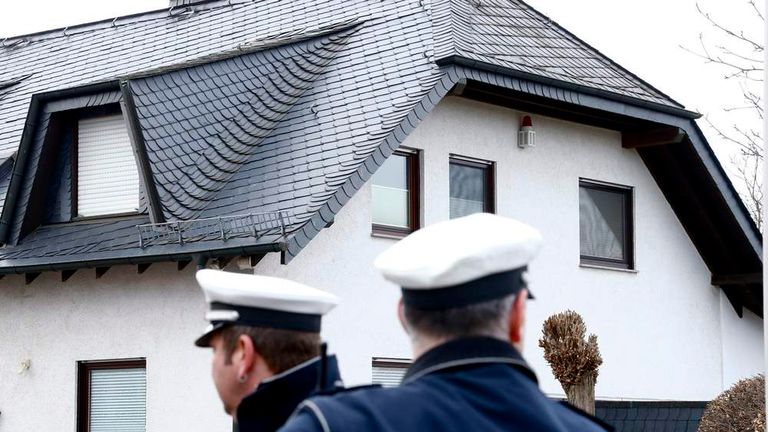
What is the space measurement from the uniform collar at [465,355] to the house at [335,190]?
1071 cm

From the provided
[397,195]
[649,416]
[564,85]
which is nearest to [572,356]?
[649,416]

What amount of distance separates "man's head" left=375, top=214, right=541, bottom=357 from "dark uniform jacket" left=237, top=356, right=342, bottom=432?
109cm

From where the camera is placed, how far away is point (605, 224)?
18.7 meters

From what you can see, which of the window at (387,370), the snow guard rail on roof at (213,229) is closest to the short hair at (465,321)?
the snow guard rail on roof at (213,229)

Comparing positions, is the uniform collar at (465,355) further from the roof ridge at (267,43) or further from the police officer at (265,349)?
the roof ridge at (267,43)

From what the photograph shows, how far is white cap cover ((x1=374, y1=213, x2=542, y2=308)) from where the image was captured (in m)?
2.84

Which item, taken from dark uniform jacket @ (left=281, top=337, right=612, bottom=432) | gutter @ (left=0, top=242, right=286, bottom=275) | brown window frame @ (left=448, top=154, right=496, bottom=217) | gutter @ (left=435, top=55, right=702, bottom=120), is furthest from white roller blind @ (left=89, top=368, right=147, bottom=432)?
dark uniform jacket @ (left=281, top=337, right=612, bottom=432)

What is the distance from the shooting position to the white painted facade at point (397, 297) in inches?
590

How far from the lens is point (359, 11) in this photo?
59.4ft

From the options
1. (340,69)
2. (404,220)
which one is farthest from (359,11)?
(404,220)

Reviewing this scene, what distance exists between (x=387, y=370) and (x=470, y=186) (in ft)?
8.16

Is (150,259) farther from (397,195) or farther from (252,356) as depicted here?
(252,356)

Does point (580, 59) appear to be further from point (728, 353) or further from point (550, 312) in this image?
point (728, 353)

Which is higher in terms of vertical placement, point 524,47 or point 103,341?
point 524,47
